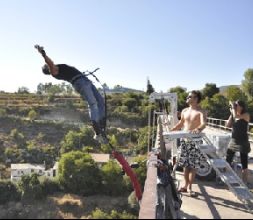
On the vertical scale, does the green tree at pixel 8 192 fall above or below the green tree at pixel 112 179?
below

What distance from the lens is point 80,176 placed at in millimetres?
20891

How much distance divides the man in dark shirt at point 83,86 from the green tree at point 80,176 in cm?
1834

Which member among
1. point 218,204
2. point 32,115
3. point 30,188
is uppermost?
point 32,115

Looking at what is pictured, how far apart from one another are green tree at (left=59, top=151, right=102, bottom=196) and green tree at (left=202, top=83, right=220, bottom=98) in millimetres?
10111

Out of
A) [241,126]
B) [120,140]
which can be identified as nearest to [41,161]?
[120,140]

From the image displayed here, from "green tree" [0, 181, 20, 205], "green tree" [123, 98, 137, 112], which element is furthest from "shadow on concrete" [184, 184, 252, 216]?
"green tree" [123, 98, 137, 112]

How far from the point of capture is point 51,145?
37906mm

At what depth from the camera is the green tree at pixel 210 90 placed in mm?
27703

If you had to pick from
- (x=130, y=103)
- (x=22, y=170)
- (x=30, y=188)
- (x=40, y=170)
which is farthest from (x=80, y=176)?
(x=130, y=103)

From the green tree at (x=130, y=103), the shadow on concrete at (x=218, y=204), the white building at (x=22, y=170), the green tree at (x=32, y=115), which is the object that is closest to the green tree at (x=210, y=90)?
the green tree at (x=130, y=103)

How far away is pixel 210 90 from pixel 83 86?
25.9m

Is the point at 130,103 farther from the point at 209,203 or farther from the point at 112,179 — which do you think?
the point at 209,203

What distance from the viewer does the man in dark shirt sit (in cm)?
260

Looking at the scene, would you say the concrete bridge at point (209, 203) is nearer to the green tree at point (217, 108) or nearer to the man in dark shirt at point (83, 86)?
the man in dark shirt at point (83, 86)
